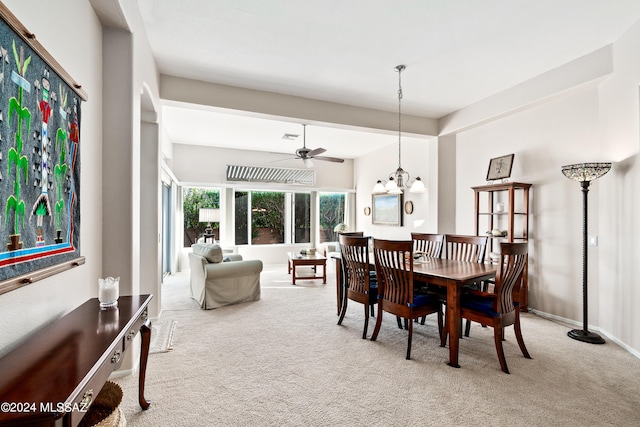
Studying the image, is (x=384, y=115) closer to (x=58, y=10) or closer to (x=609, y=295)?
(x=609, y=295)

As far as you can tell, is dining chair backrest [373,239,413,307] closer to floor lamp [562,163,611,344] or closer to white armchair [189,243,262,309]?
floor lamp [562,163,611,344]

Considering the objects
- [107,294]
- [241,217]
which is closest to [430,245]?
[107,294]

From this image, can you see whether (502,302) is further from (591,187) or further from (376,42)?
(376,42)

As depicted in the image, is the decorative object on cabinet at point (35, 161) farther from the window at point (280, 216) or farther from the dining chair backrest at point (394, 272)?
the window at point (280, 216)

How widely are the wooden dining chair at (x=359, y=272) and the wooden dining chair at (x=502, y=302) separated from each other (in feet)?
2.94

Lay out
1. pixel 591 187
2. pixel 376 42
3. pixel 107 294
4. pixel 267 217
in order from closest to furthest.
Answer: pixel 107 294
pixel 376 42
pixel 591 187
pixel 267 217

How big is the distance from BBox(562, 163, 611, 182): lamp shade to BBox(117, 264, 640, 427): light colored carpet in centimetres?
162

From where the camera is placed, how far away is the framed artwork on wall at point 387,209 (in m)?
6.96

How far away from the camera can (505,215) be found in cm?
449

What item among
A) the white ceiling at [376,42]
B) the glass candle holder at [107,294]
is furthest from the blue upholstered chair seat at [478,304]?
the glass candle holder at [107,294]

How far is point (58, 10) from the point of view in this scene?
1682mm

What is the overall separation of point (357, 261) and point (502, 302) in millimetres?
1350

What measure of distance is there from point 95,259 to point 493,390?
2.94m

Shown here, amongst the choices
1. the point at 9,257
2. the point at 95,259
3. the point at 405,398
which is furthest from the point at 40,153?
the point at 405,398
